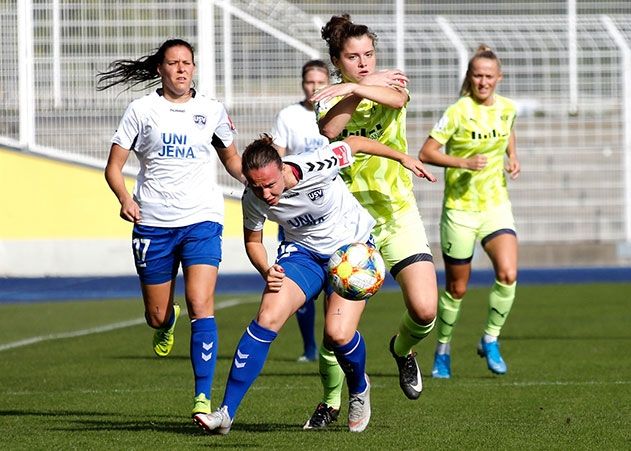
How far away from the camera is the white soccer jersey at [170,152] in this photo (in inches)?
310

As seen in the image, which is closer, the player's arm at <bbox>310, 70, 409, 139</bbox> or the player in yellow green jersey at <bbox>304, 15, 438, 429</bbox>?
the player's arm at <bbox>310, 70, 409, 139</bbox>

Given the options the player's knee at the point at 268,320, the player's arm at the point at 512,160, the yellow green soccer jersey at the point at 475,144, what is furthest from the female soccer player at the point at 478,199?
the player's knee at the point at 268,320

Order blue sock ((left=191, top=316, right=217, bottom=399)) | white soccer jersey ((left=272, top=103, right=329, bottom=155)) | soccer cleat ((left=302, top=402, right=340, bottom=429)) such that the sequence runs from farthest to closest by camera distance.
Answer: white soccer jersey ((left=272, top=103, right=329, bottom=155)) → blue sock ((left=191, top=316, right=217, bottom=399)) → soccer cleat ((left=302, top=402, right=340, bottom=429))

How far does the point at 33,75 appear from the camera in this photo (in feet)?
64.3

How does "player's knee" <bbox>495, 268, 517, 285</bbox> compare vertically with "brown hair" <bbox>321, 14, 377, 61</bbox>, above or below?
below

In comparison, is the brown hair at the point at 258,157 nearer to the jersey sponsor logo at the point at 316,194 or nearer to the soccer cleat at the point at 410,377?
the jersey sponsor logo at the point at 316,194

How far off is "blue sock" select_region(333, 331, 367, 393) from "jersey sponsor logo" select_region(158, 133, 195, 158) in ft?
4.93

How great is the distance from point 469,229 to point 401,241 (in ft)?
8.03

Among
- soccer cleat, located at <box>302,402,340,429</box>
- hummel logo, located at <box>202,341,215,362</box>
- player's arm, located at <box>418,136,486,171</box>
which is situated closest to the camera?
soccer cleat, located at <box>302,402,340,429</box>

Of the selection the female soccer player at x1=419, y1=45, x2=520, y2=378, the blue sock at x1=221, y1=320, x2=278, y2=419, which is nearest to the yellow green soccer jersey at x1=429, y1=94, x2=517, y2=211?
the female soccer player at x1=419, y1=45, x2=520, y2=378

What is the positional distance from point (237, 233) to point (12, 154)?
11.6 feet

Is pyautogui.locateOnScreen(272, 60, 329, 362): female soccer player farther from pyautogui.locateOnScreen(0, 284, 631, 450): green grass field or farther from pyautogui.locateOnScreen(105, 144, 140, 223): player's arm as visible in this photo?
pyautogui.locateOnScreen(105, 144, 140, 223): player's arm

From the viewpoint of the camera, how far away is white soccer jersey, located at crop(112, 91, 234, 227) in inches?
310

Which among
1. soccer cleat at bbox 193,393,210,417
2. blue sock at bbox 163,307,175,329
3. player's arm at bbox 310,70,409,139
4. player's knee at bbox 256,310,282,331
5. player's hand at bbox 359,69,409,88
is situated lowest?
soccer cleat at bbox 193,393,210,417
